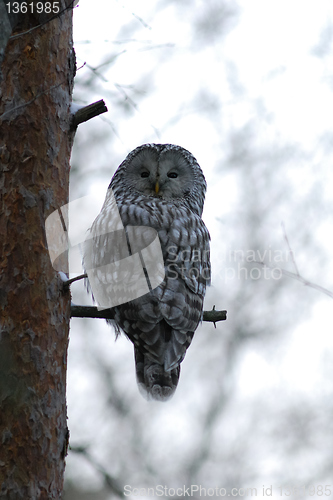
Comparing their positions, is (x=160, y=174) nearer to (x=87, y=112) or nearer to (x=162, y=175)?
(x=162, y=175)

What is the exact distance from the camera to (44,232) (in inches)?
100

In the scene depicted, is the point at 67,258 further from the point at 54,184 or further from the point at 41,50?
the point at 41,50

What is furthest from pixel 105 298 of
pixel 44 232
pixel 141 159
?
pixel 141 159

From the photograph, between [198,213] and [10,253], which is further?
[198,213]

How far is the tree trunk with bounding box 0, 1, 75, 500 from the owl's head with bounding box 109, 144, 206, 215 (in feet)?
4.93

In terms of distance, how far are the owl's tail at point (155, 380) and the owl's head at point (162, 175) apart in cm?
144

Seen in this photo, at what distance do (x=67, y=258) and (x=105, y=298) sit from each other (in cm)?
90

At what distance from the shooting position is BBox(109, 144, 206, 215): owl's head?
434 cm

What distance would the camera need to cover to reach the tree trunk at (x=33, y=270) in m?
2.23

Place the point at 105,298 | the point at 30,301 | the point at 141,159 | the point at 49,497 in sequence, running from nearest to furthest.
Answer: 1. the point at 49,497
2. the point at 30,301
3. the point at 105,298
4. the point at 141,159

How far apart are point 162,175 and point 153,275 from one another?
122 cm

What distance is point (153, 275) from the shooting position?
340 centimetres

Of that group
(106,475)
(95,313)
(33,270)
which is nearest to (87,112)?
(33,270)

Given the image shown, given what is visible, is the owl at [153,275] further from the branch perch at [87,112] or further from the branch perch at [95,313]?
the branch perch at [87,112]
